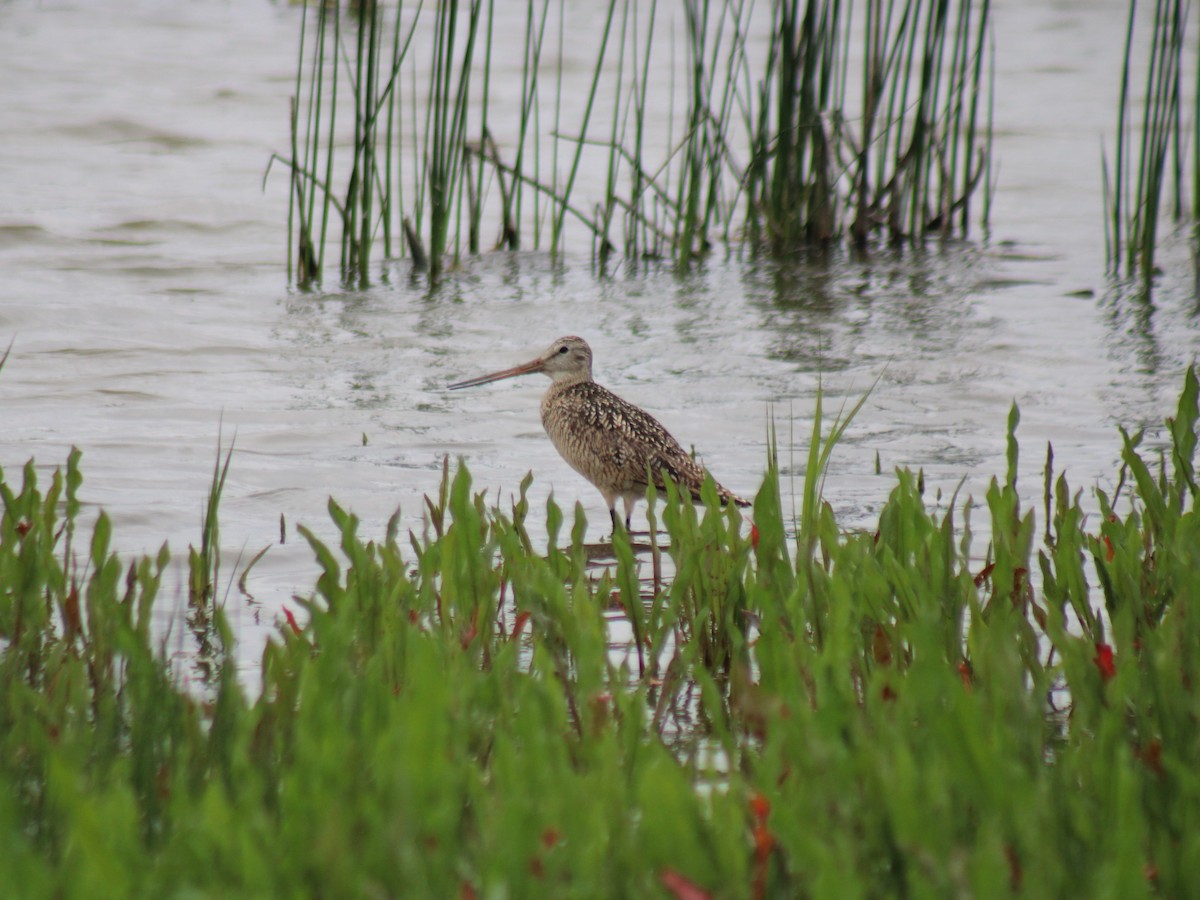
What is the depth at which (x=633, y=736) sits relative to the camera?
2.61m

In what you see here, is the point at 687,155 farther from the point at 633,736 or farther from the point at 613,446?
the point at 633,736

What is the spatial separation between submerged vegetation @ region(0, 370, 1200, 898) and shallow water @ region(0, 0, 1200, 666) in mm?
729

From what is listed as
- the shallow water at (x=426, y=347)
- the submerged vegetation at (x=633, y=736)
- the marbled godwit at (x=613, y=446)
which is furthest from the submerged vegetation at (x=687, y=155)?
the submerged vegetation at (x=633, y=736)

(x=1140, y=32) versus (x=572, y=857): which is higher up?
(x=1140, y=32)

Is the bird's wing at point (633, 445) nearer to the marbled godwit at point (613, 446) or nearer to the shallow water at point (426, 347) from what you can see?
the marbled godwit at point (613, 446)

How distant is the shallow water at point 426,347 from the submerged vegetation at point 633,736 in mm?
729

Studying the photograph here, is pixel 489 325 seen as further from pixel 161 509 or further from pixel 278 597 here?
pixel 278 597

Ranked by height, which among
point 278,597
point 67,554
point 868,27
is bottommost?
point 278,597

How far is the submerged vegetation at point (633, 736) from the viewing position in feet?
6.76

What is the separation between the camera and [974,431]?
711cm

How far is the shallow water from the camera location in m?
6.22

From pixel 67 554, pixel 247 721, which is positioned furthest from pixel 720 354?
pixel 247 721

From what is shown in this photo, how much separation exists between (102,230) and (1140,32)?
13.1 metres

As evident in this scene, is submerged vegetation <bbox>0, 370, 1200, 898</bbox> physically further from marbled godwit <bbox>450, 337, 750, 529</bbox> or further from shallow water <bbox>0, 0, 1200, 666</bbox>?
marbled godwit <bbox>450, 337, 750, 529</bbox>
